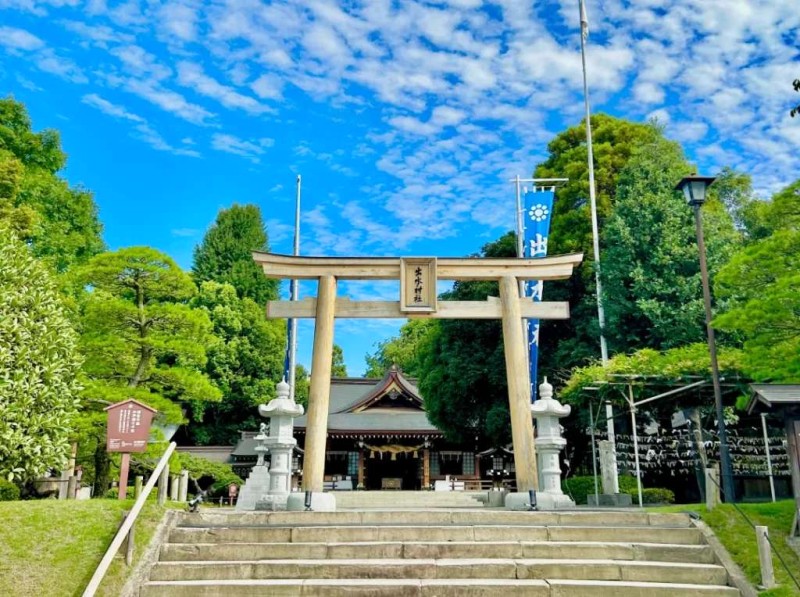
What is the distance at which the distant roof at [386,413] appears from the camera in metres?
30.4

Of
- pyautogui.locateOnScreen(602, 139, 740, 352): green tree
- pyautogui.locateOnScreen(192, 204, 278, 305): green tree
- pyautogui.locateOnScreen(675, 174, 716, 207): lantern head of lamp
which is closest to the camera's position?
pyautogui.locateOnScreen(675, 174, 716, 207): lantern head of lamp

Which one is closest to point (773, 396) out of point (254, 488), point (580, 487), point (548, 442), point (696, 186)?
point (548, 442)

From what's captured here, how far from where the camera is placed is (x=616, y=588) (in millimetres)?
6758

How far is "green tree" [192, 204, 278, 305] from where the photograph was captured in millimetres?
45406

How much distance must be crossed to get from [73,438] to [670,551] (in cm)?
1321

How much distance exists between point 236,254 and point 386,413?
20.4 m

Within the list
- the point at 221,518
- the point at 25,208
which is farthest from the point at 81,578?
the point at 25,208

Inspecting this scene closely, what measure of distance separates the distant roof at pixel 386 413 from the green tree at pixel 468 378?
6.28 metres

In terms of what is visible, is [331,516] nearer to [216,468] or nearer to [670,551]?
[670,551]

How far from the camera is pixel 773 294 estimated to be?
9.84 meters

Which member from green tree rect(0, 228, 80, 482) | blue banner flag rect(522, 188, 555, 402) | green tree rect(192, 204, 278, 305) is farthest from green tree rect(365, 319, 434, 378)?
green tree rect(0, 228, 80, 482)

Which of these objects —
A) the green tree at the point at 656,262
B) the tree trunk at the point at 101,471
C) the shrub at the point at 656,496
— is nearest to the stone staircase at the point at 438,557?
the shrub at the point at 656,496

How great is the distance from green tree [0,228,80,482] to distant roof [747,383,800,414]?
37.8 ft

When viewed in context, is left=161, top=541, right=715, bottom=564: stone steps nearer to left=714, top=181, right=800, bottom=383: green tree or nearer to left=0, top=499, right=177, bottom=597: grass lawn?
left=0, top=499, right=177, bottom=597: grass lawn
